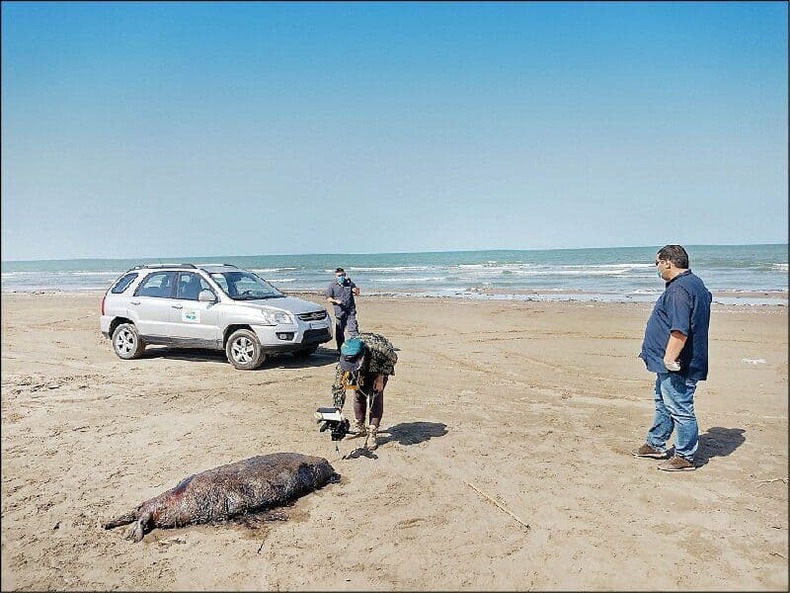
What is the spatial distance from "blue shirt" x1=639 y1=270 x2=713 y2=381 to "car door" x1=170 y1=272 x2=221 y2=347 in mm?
7790

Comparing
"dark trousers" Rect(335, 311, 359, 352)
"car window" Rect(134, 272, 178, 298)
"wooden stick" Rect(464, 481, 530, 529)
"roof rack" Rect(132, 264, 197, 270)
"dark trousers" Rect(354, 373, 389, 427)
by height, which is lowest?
"wooden stick" Rect(464, 481, 530, 529)

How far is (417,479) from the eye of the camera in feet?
18.2

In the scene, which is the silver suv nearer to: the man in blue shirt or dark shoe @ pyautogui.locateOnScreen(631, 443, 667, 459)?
dark shoe @ pyautogui.locateOnScreen(631, 443, 667, 459)

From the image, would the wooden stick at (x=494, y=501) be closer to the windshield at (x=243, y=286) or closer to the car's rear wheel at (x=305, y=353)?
the car's rear wheel at (x=305, y=353)

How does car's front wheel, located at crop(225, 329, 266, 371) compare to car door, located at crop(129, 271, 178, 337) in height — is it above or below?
below

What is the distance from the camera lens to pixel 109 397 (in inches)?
338

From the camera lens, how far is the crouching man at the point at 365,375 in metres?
5.84

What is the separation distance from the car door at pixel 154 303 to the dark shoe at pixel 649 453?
869 cm

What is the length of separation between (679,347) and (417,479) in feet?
9.19

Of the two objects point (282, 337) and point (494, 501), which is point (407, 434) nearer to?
point (494, 501)

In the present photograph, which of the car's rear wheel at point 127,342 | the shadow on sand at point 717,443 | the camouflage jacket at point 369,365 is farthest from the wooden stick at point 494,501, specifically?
the car's rear wheel at point 127,342

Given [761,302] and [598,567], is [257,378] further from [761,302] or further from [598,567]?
[761,302]

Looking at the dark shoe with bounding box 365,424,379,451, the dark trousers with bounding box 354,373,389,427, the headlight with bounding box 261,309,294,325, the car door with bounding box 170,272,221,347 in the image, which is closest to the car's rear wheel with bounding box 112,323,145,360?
the car door with bounding box 170,272,221,347

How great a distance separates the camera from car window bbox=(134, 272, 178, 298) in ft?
36.9
